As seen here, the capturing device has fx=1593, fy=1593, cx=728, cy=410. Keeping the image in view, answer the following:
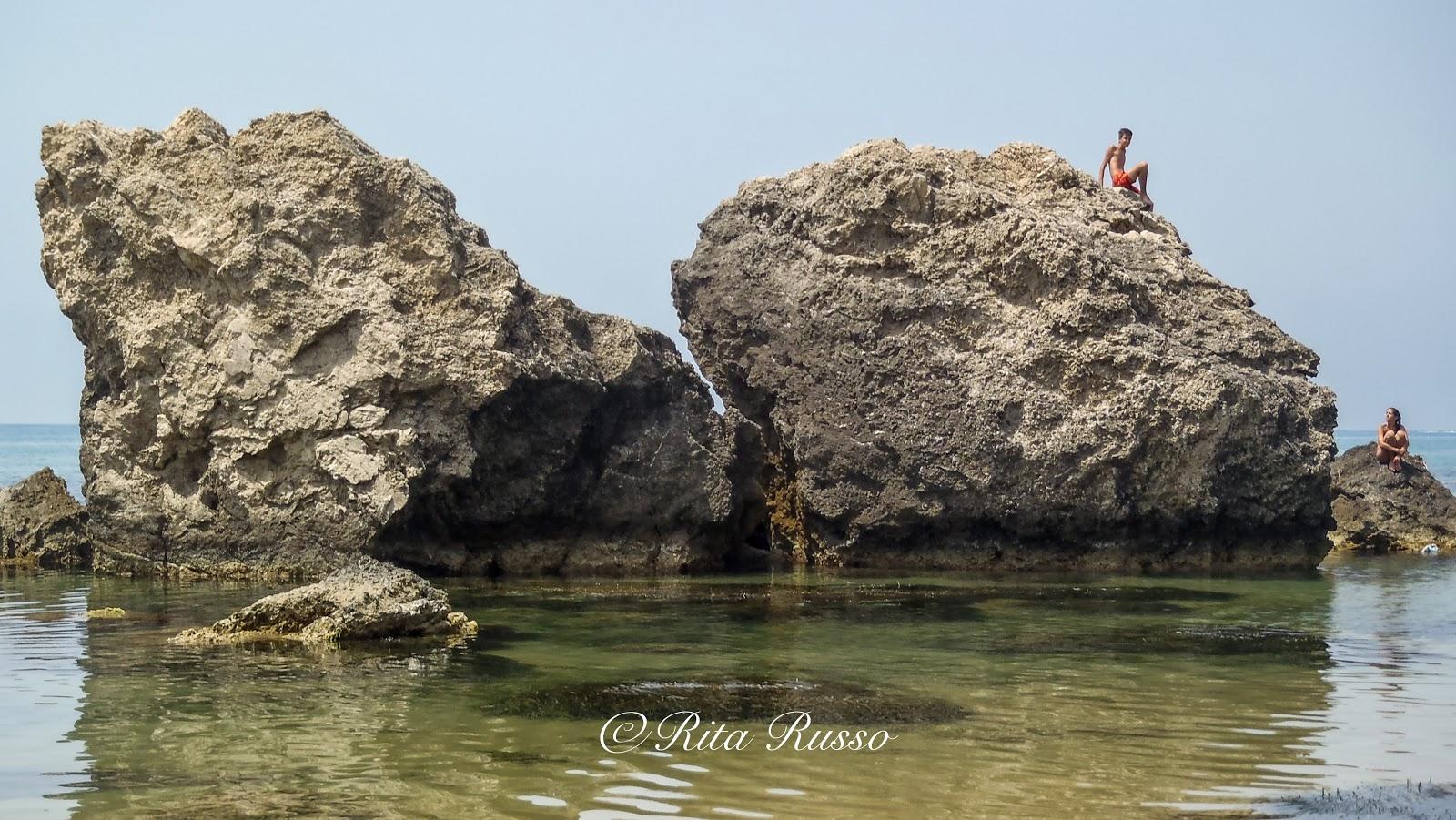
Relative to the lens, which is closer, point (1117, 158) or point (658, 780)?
point (658, 780)

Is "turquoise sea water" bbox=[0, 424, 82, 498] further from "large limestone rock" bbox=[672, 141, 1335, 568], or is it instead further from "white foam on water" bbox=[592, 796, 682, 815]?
"white foam on water" bbox=[592, 796, 682, 815]

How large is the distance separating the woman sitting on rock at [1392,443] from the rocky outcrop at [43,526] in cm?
1642

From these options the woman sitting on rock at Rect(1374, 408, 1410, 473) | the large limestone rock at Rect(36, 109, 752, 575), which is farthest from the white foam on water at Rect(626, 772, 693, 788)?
the woman sitting on rock at Rect(1374, 408, 1410, 473)

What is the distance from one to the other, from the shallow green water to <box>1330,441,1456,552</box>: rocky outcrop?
836 centimetres

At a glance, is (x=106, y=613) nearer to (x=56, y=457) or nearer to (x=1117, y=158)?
(x=1117, y=158)

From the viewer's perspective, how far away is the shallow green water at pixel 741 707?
6332mm

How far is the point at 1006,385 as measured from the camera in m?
16.0

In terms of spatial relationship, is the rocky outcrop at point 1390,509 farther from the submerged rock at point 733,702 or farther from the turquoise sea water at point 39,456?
the turquoise sea water at point 39,456

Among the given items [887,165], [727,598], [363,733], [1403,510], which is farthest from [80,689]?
[1403,510]

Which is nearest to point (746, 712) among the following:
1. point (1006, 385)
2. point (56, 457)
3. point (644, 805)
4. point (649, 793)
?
point (649, 793)

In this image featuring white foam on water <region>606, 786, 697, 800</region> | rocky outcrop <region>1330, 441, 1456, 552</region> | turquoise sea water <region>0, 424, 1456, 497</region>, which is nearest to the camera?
white foam on water <region>606, 786, 697, 800</region>

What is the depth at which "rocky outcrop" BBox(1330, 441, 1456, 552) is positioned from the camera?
20938mm

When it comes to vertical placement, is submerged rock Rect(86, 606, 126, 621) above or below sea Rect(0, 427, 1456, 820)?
above

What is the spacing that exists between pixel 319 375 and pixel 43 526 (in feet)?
13.6
